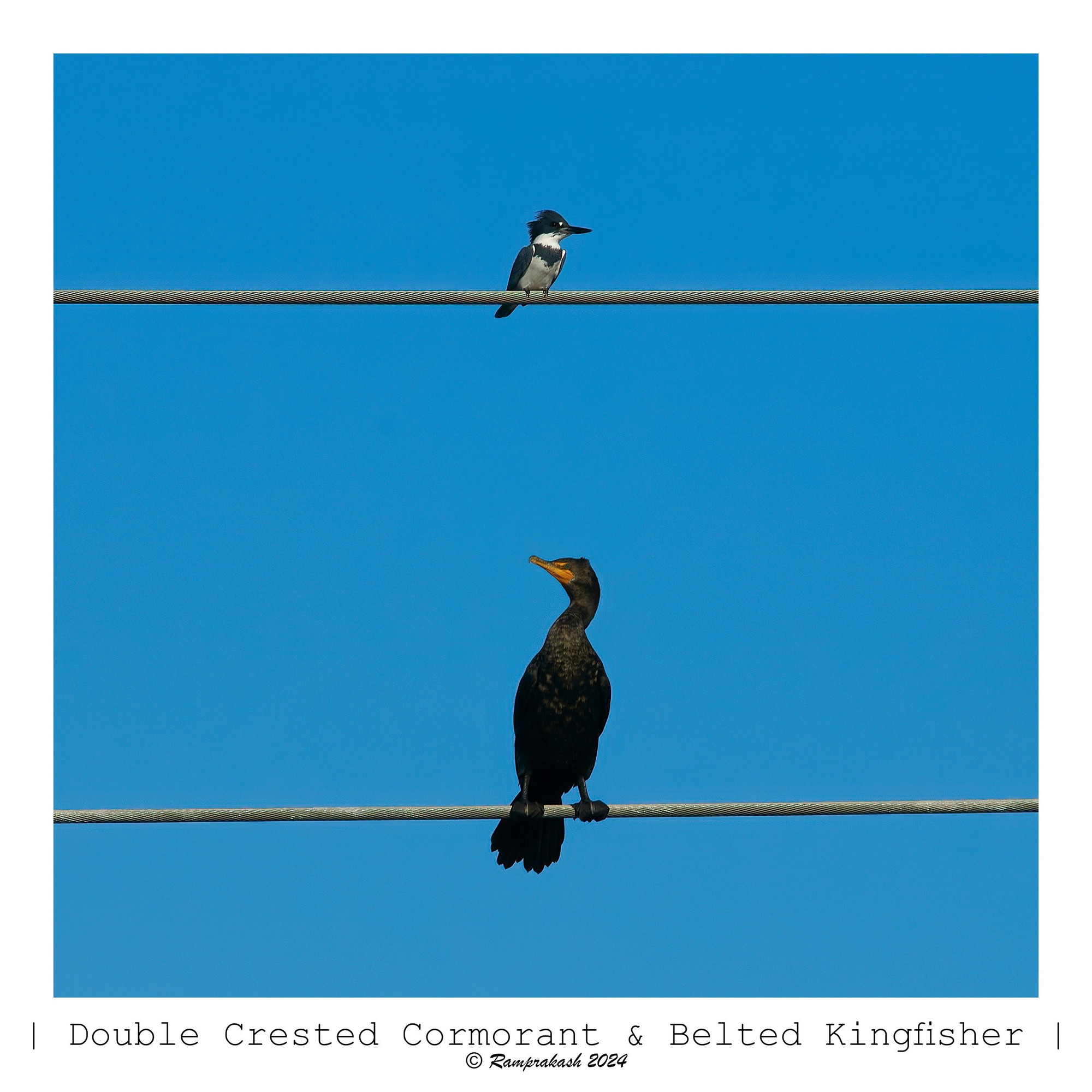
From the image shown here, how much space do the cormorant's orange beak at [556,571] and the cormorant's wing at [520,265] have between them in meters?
3.44

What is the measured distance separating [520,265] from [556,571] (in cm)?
367

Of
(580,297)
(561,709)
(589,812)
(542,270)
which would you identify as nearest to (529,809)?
(589,812)

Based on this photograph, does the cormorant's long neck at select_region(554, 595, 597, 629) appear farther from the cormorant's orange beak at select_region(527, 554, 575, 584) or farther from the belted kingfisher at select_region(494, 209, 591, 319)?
the belted kingfisher at select_region(494, 209, 591, 319)

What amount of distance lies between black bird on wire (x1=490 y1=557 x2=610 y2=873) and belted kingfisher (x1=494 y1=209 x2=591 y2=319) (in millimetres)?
3079

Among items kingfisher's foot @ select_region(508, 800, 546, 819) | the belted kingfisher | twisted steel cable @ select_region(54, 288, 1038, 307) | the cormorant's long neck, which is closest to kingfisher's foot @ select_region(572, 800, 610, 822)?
kingfisher's foot @ select_region(508, 800, 546, 819)

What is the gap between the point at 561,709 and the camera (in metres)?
6.62

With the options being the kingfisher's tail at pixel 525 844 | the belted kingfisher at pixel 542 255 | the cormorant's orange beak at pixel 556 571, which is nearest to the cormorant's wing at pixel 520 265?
the belted kingfisher at pixel 542 255

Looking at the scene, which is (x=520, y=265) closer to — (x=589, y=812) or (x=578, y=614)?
(x=578, y=614)

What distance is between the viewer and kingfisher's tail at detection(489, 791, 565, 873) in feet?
21.0

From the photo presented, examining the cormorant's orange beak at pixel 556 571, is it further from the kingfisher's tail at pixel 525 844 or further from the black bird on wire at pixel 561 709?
the kingfisher's tail at pixel 525 844
